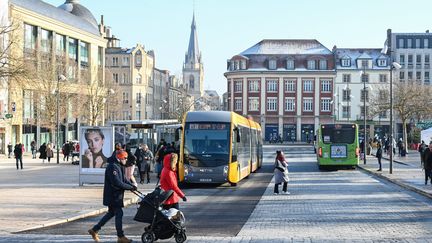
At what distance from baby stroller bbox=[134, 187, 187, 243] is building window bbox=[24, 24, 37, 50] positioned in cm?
6334

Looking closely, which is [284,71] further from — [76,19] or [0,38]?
[0,38]

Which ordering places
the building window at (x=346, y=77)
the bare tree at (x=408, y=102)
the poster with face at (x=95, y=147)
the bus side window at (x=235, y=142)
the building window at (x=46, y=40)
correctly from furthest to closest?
the building window at (x=346, y=77) → the building window at (x=46, y=40) → the bare tree at (x=408, y=102) → the bus side window at (x=235, y=142) → the poster with face at (x=95, y=147)

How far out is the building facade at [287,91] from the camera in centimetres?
11275

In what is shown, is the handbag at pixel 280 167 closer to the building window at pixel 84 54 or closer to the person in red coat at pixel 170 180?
the person in red coat at pixel 170 180

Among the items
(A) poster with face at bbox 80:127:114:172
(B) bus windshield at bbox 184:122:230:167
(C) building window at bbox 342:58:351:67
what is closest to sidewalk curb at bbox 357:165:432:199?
(B) bus windshield at bbox 184:122:230:167

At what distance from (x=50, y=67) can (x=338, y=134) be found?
116 ft

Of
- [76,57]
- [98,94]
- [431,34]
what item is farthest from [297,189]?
[431,34]

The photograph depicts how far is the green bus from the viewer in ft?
139

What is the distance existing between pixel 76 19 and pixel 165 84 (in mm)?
68074

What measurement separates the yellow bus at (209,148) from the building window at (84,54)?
6433cm

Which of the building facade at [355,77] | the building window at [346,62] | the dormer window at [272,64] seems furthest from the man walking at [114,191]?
the building window at [346,62]

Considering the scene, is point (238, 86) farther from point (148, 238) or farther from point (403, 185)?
point (148, 238)

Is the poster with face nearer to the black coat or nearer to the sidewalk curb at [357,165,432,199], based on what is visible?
the sidewalk curb at [357,165,432,199]

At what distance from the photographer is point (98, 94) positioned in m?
80.4
